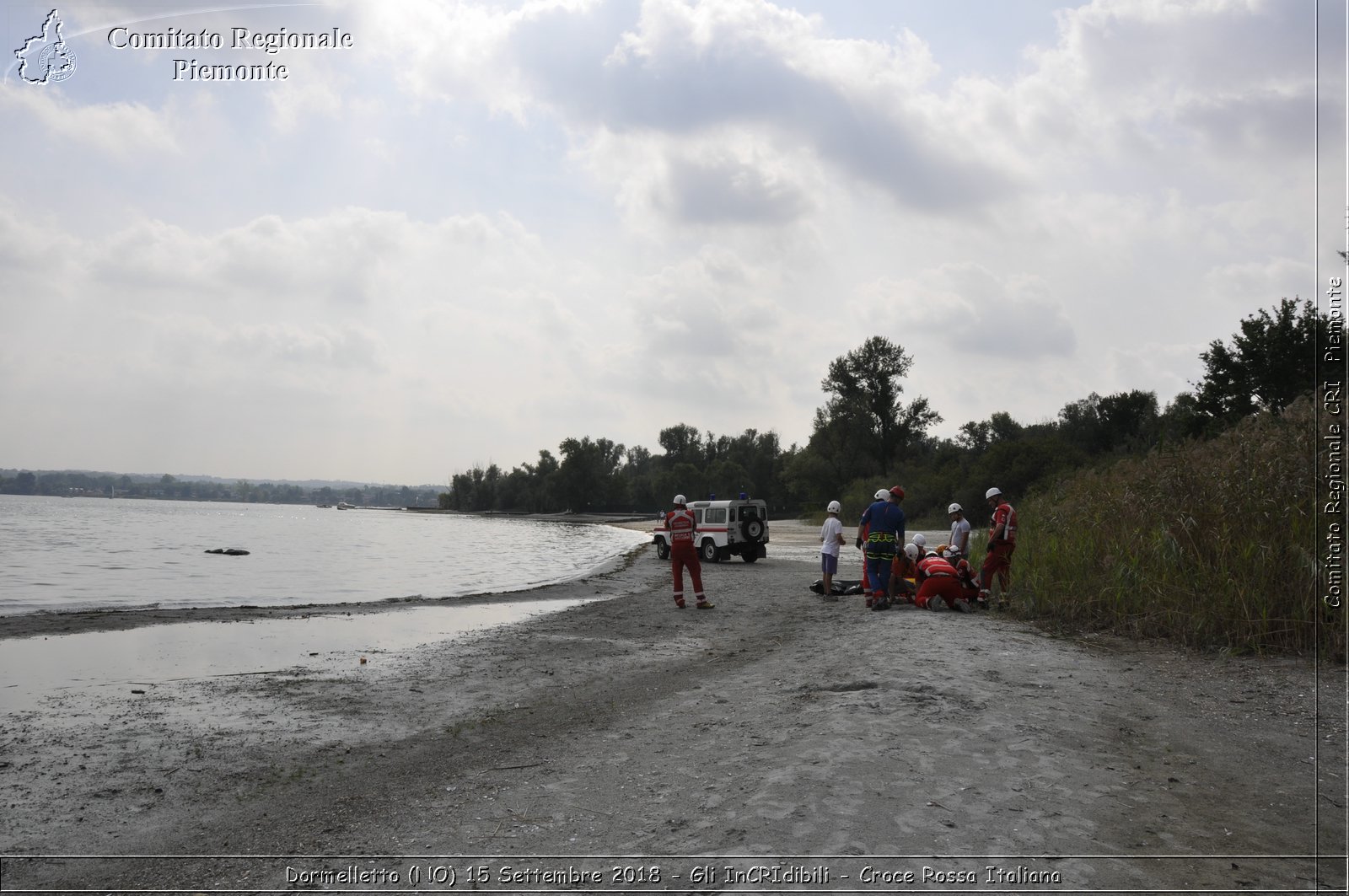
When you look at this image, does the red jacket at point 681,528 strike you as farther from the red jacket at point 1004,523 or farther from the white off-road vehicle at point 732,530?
the white off-road vehicle at point 732,530

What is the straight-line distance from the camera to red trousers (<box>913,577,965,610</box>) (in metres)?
13.3

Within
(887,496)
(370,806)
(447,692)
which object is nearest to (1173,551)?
(887,496)

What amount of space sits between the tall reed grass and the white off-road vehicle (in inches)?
604

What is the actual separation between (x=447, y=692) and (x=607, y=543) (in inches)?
1788

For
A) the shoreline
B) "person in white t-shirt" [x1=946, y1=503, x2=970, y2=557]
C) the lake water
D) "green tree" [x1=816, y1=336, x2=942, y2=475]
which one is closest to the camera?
the shoreline

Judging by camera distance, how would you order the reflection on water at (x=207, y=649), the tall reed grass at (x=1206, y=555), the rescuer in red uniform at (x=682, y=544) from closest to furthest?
the tall reed grass at (x=1206, y=555) → the reflection on water at (x=207, y=649) → the rescuer in red uniform at (x=682, y=544)

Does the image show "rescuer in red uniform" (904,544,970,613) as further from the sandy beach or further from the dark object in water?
the dark object in water

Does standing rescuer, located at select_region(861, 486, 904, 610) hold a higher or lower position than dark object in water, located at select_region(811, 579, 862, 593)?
higher

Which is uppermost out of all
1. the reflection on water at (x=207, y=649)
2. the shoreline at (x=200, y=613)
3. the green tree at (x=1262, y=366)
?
the green tree at (x=1262, y=366)

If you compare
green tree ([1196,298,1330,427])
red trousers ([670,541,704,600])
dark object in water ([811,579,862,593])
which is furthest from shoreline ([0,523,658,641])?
green tree ([1196,298,1330,427])

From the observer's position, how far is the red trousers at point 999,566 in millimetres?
13672

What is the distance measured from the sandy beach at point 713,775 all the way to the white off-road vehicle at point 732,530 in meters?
18.3

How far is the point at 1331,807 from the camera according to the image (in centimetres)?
516

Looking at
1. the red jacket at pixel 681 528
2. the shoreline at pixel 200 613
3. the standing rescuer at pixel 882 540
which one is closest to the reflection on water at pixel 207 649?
the shoreline at pixel 200 613
